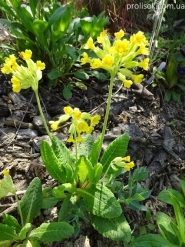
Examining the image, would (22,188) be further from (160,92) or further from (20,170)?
Answer: (160,92)

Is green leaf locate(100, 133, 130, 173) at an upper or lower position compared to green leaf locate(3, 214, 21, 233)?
upper

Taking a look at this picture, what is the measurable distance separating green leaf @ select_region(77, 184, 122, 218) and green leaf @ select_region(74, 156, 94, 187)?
6 cm

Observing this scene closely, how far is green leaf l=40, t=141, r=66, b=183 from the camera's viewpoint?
1814 mm

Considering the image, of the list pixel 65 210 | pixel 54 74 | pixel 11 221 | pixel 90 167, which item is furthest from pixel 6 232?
pixel 54 74

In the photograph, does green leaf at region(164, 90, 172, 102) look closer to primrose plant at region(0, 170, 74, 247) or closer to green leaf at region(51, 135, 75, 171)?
green leaf at region(51, 135, 75, 171)

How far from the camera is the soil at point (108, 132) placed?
2.10 m

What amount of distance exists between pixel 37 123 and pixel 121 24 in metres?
1.84

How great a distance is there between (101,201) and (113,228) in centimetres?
16

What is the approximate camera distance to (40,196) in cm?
183

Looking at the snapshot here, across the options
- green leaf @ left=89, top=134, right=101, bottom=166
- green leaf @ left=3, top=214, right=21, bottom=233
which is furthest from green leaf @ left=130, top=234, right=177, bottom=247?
green leaf @ left=3, top=214, right=21, bottom=233

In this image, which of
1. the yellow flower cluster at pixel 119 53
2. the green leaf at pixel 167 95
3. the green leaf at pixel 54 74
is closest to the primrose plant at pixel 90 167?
the yellow flower cluster at pixel 119 53

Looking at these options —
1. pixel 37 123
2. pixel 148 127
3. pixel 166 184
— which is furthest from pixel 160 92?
pixel 37 123

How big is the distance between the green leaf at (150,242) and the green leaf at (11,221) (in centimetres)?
65

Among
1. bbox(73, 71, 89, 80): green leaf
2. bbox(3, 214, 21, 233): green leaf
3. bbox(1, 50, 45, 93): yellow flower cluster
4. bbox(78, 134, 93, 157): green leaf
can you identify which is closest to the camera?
bbox(1, 50, 45, 93): yellow flower cluster
